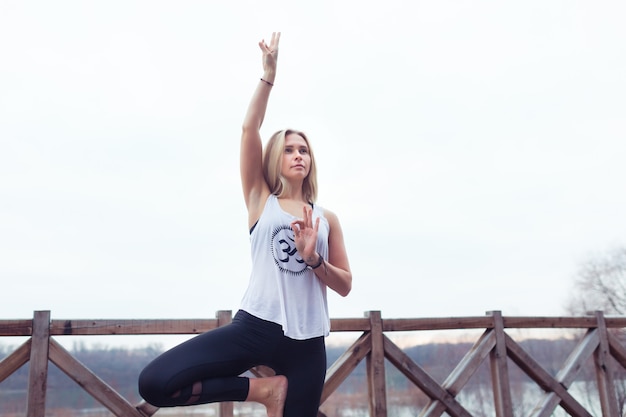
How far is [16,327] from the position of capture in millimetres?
2383

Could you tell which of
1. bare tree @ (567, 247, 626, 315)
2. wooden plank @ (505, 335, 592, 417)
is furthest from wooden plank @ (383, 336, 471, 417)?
bare tree @ (567, 247, 626, 315)

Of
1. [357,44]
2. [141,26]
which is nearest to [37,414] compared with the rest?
[141,26]

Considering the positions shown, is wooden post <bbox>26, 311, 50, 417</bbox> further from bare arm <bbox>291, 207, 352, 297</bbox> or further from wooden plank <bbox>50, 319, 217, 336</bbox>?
bare arm <bbox>291, 207, 352, 297</bbox>

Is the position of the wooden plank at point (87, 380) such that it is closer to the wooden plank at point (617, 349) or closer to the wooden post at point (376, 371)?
the wooden post at point (376, 371)

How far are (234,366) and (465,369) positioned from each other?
78.4 inches

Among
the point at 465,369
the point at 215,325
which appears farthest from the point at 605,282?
the point at 215,325

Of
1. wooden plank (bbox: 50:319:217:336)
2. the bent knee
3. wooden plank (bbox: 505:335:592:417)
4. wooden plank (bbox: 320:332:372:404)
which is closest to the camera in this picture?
the bent knee

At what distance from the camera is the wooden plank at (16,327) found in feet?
7.68

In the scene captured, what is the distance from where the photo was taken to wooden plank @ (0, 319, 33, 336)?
7.68ft

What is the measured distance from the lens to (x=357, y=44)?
8.42 metres

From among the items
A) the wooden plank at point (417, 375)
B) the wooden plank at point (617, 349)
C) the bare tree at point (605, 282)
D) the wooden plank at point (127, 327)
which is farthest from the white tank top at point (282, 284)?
the bare tree at point (605, 282)

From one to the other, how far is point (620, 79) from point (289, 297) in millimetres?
9418

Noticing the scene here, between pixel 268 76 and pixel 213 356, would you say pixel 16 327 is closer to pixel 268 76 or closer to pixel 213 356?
pixel 213 356

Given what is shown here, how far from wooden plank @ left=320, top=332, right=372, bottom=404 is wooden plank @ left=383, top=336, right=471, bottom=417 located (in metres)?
0.13
